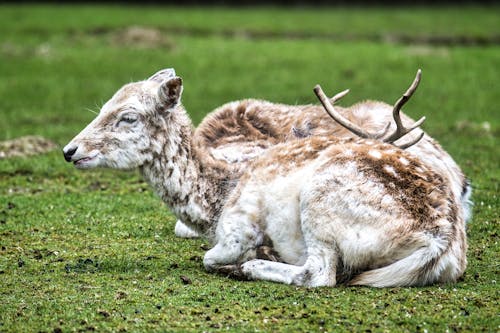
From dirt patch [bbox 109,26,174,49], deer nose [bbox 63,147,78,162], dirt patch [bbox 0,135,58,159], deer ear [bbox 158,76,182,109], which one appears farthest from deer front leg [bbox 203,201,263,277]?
dirt patch [bbox 109,26,174,49]

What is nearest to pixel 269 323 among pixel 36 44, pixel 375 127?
pixel 375 127

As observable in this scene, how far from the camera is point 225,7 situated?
4025 centimetres

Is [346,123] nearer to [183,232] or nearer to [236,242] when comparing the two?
[236,242]

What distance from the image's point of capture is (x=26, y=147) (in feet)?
44.5

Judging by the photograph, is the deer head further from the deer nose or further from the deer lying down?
the deer lying down

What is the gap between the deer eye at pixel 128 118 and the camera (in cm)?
796

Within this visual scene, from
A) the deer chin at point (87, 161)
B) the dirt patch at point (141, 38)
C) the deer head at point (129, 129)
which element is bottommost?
the dirt patch at point (141, 38)

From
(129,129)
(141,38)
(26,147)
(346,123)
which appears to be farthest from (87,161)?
(141,38)

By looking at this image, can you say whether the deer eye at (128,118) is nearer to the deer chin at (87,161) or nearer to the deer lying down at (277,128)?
the deer chin at (87,161)

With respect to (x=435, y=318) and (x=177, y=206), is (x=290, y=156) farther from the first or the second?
(x=435, y=318)

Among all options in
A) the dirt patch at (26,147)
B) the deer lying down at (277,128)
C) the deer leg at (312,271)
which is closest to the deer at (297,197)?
the deer leg at (312,271)

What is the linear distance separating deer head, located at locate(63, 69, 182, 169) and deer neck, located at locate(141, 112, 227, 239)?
3.5 inches

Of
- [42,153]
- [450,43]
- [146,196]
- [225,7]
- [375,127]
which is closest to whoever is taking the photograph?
[375,127]

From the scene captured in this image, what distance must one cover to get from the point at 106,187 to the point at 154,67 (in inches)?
489
